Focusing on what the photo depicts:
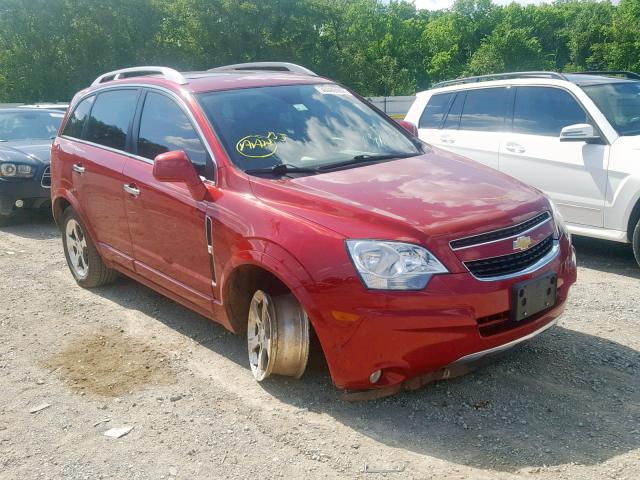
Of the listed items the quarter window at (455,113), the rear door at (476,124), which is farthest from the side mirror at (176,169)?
the quarter window at (455,113)

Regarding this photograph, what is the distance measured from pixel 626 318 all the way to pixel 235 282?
2.83m

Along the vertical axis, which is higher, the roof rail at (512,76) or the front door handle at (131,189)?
the roof rail at (512,76)

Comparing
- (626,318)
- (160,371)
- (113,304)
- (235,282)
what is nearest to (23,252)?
(113,304)

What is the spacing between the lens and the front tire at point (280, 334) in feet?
12.3

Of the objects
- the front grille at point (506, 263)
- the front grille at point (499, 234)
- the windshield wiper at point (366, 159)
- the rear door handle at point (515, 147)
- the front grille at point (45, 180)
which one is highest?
the windshield wiper at point (366, 159)

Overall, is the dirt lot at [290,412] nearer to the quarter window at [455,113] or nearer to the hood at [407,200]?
the hood at [407,200]

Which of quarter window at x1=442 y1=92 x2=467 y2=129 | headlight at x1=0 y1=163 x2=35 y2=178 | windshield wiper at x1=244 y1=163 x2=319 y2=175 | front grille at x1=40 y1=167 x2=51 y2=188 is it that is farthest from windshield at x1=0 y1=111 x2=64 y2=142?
windshield wiper at x1=244 y1=163 x2=319 y2=175

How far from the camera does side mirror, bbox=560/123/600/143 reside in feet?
20.7

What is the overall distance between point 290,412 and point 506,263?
140 centimetres

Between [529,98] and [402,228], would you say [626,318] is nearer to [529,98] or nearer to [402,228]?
[402,228]

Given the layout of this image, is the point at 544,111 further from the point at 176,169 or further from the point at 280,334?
the point at 280,334

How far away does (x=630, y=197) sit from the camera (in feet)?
19.9

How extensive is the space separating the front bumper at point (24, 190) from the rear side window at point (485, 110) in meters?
5.41

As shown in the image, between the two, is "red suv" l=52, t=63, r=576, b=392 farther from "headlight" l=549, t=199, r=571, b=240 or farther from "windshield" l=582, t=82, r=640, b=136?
"windshield" l=582, t=82, r=640, b=136
